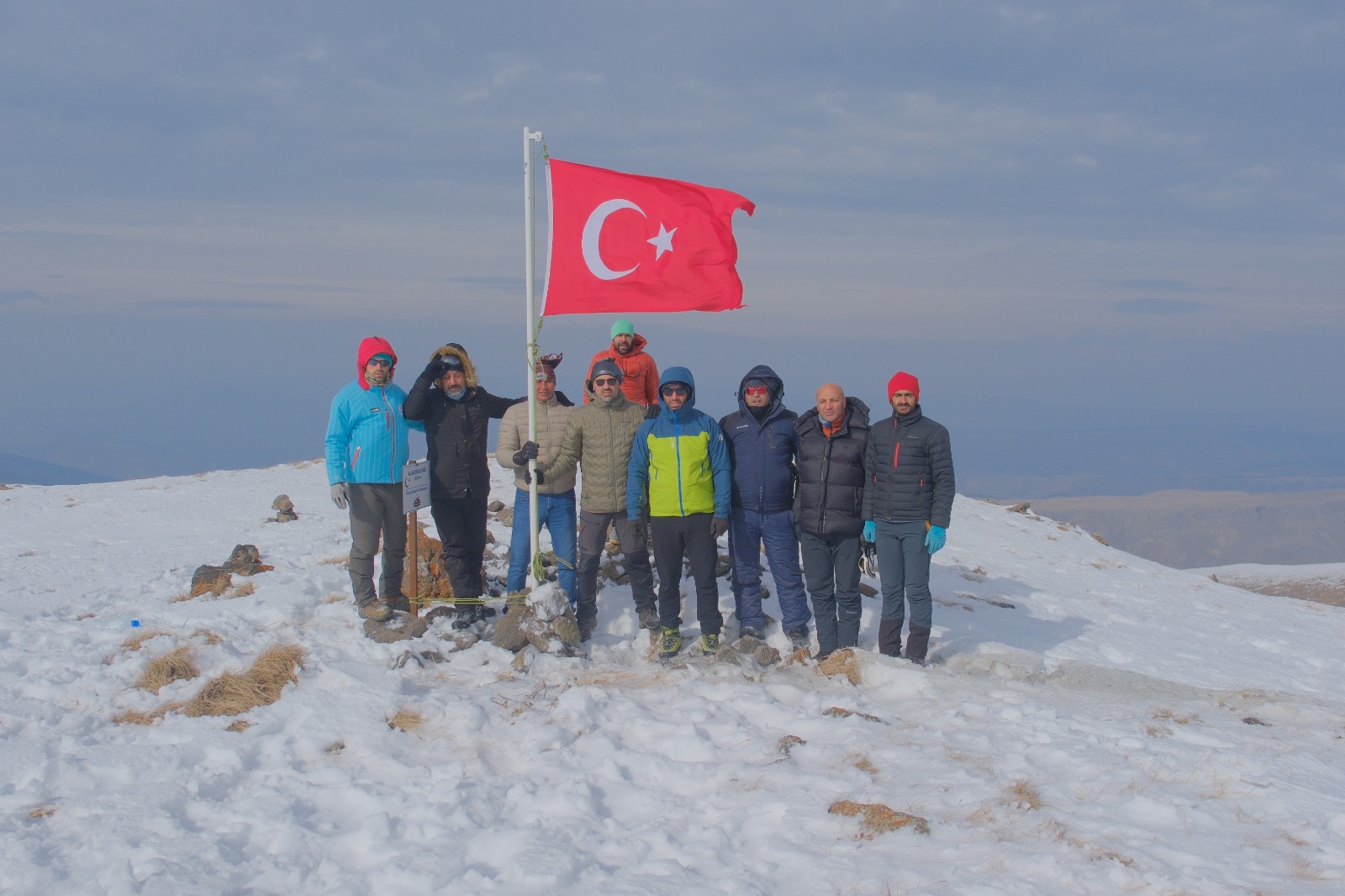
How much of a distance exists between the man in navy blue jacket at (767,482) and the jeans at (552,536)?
5.35ft

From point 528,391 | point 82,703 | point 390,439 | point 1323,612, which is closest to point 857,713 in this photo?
point 528,391

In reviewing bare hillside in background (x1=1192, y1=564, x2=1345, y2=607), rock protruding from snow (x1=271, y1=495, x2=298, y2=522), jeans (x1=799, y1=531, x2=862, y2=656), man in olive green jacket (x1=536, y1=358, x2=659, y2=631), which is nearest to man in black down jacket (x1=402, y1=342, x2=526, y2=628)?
man in olive green jacket (x1=536, y1=358, x2=659, y2=631)

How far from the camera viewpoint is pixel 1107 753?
5938mm

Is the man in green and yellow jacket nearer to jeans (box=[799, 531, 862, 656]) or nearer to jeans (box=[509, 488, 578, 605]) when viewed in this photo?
jeans (box=[509, 488, 578, 605])

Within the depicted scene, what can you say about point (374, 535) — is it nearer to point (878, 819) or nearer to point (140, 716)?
point (140, 716)

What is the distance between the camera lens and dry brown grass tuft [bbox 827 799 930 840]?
4.93 meters

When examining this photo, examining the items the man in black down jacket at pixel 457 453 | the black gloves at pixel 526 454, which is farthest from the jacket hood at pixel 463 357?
the black gloves at pixel 526 454

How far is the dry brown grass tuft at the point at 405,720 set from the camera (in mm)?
6266

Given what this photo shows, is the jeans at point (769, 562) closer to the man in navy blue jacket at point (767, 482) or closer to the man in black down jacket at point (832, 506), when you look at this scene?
the man in navy blue jacket at point (767, 482)

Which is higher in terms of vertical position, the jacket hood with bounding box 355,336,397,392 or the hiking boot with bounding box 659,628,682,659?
the jacket hood with bounding box 355,336,397,392

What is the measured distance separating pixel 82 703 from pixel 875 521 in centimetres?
675

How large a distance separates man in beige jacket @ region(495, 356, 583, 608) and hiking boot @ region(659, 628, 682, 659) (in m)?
1.13

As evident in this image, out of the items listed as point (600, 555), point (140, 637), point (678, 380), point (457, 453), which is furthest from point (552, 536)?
point (140, 637)

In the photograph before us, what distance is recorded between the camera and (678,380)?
7.77m
